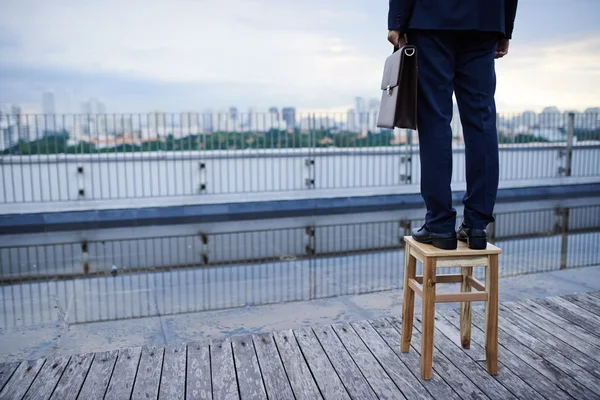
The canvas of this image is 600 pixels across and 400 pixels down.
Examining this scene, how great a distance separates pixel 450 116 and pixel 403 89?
203mm

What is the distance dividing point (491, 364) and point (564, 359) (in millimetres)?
326

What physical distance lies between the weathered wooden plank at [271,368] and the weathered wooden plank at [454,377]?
51 cm

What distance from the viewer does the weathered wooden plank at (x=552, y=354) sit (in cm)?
173

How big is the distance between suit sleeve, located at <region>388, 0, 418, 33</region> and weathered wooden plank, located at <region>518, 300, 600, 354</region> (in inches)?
54.7

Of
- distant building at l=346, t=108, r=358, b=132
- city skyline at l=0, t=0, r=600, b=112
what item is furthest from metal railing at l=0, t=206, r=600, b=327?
city skyline at l=0, t=0, r=600, b=112

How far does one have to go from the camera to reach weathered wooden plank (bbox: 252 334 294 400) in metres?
1.70

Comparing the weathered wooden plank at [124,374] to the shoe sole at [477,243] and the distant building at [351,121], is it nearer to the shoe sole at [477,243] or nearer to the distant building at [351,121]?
the shoe sole at [477,243]

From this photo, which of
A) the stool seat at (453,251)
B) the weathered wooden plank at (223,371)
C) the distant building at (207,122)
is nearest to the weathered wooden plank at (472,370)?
the stool seat at (453,251)

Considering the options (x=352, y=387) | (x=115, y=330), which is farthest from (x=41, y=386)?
(x=352, y=387)

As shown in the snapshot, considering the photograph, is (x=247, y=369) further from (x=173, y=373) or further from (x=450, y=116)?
(x=450, y=116)

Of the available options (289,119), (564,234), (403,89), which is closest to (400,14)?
(403,89)

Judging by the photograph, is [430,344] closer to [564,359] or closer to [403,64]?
[564,359]

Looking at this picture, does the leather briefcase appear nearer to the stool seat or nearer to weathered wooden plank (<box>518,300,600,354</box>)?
the stool seat

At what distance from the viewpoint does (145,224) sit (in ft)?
20.9
